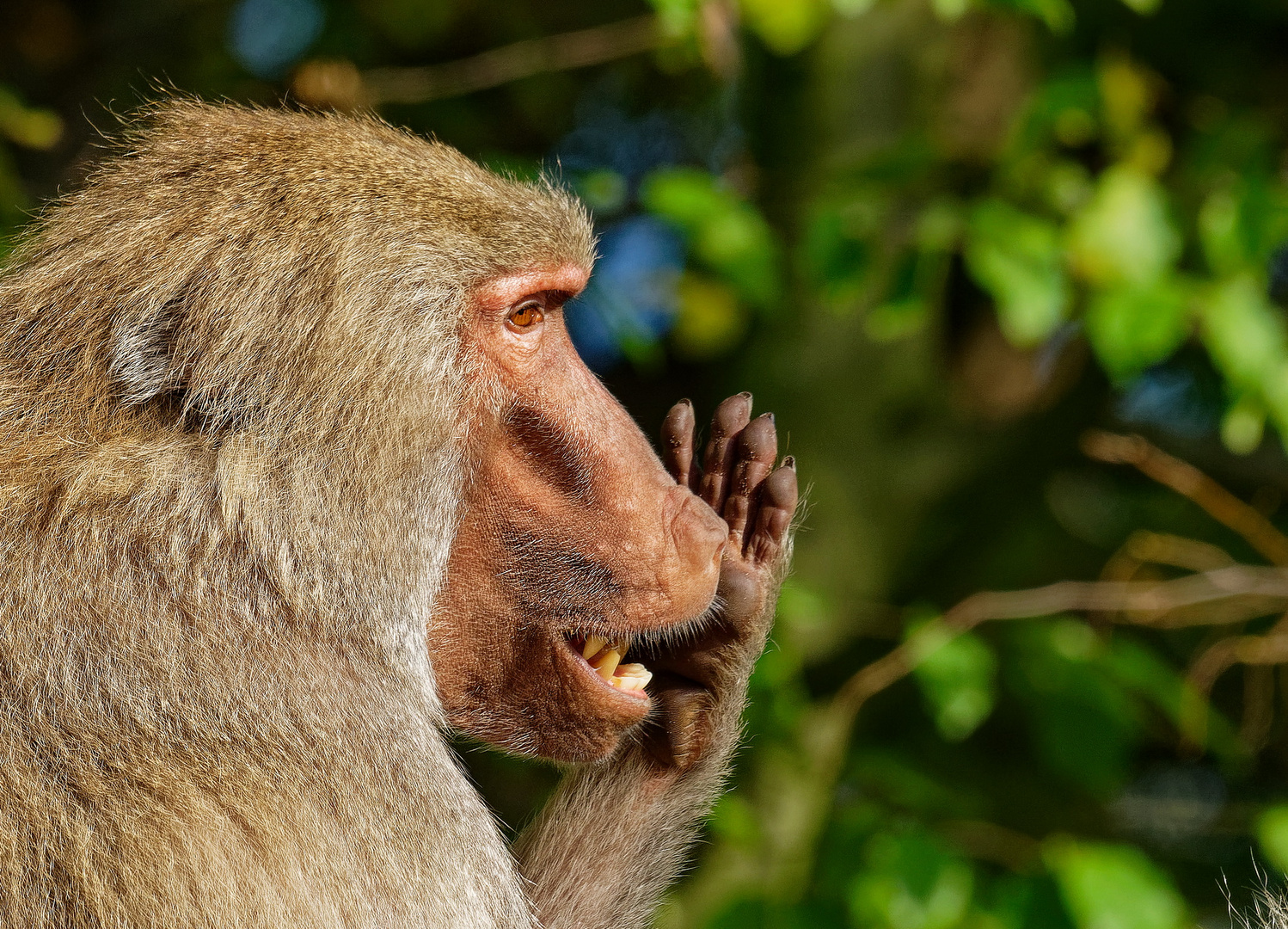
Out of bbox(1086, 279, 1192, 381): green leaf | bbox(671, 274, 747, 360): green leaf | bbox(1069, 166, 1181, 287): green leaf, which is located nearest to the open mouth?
bbox(1086, 279, 1192, 381): green leaf

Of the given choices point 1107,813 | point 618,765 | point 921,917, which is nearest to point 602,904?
point 618,765

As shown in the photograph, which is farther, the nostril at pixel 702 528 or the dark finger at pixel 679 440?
the dark finger at pixel 679 440

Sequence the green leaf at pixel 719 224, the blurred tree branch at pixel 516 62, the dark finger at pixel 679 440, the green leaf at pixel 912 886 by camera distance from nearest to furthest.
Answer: the dark finger at pixel 679 440 → the green leaf at pixel 912 886 → the green leaf at pixel 719 224 → the blurred tree branch at pixel 516 62

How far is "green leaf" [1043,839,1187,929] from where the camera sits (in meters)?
3.24

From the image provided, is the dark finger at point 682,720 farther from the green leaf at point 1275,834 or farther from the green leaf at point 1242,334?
the green leaf at point 1242,334

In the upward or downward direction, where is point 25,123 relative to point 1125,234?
downward

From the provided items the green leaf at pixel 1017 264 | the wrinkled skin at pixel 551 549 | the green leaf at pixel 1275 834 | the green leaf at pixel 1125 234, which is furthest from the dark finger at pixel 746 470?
the green leaf at pixel 1275 834

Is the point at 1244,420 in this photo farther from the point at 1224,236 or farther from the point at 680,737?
the point at 680,737

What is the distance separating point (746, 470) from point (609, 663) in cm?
46

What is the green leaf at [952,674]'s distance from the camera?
3.70m

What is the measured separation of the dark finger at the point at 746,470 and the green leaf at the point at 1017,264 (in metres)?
1.32

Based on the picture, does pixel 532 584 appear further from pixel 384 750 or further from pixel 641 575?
pixel 384 750

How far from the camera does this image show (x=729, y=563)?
8.23 feet

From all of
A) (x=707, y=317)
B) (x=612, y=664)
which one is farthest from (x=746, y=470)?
(x=707, y=317)
